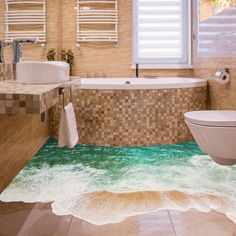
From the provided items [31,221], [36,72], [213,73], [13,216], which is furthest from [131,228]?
[213,73]

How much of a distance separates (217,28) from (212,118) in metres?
1.40

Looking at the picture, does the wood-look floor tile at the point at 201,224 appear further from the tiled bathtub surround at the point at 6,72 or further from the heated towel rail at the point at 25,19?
the heated towel rail at the point at 25,19

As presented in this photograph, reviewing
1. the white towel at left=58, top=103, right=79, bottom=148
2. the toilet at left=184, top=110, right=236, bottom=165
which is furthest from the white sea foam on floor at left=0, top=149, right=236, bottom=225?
the white towel at left=58, top=103, right=79, bottom=148

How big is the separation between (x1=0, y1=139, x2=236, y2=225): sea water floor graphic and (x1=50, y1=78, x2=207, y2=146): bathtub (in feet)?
0.86

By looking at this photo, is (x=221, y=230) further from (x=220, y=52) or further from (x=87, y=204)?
(x=220, y=52)

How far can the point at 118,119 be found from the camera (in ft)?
12.1

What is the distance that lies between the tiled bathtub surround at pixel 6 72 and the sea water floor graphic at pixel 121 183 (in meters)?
0.75

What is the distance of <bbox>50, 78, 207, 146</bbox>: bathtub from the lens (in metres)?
3.67

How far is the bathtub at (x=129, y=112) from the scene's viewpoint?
144 inches

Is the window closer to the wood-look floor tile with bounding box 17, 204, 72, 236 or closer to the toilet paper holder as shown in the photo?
the toilet paper holder

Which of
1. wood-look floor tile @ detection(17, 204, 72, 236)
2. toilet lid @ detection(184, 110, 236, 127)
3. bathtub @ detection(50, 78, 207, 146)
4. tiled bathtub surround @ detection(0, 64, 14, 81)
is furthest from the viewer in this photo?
bathtub @ detection(50, 78, 207, 146)

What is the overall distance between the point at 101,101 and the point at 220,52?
1.34 m

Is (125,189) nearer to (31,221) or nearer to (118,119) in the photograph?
(31,221)

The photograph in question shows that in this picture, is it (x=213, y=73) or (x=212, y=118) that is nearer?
(x=212, y=118)
